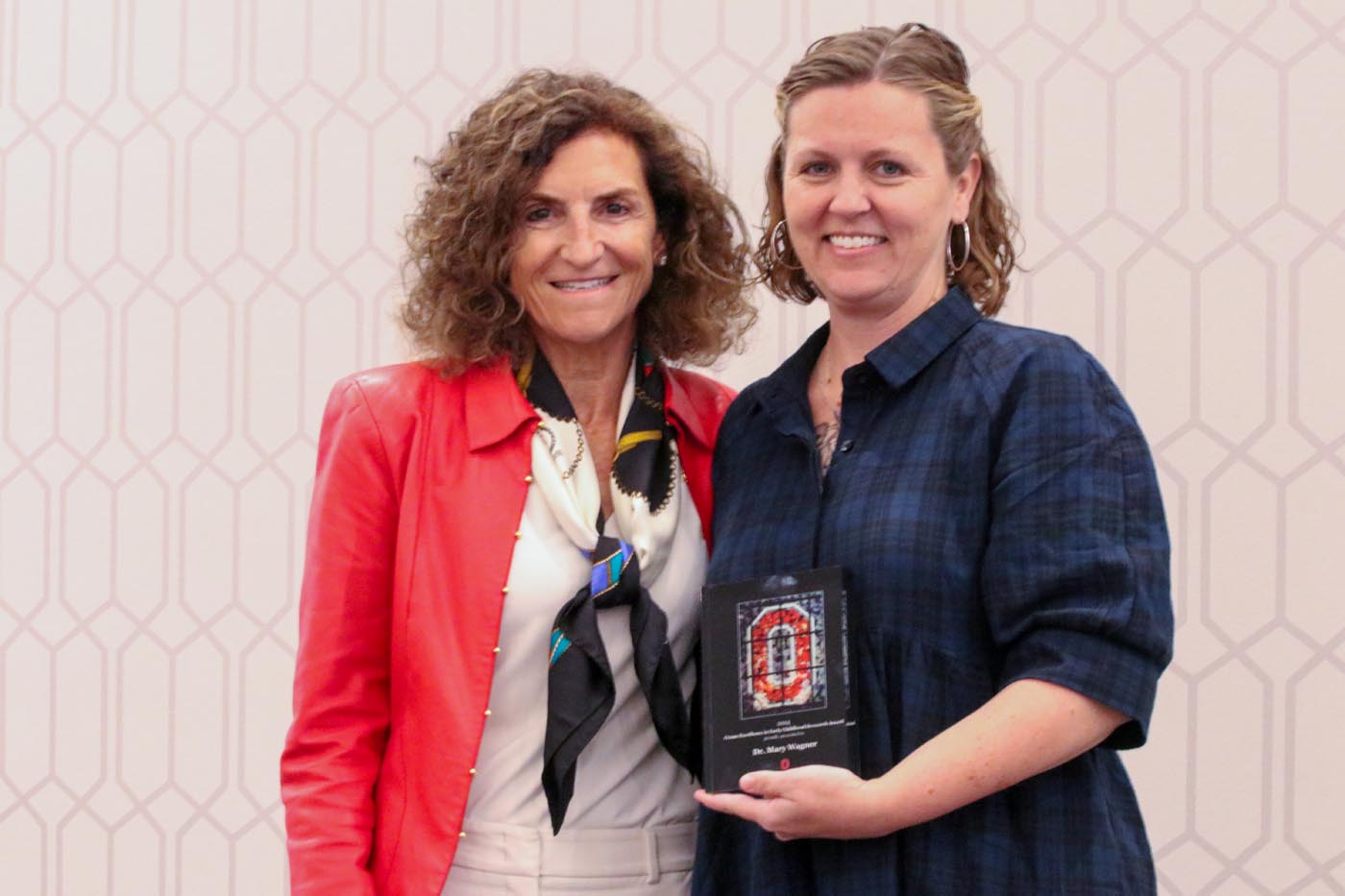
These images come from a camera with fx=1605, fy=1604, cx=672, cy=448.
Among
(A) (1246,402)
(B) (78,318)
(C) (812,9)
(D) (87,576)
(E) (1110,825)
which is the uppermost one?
(C) (812,9)

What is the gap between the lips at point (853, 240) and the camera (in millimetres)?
1605

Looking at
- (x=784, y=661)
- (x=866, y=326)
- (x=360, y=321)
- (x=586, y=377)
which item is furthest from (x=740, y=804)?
(x=360, y=321)

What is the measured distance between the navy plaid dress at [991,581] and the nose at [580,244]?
1.25 ft

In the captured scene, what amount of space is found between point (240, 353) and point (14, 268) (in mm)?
537

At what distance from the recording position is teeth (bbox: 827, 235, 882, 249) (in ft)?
5.27

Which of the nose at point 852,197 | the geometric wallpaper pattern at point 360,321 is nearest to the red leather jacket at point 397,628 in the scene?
the nose at point 852,197

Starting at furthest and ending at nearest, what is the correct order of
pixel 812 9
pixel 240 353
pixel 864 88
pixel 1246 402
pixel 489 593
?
pixel 240 353 < pixel 812 9 < pixel 1246 402 < pixel 489 593 < pixel 864 88

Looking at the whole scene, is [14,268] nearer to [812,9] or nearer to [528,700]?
[812,9]

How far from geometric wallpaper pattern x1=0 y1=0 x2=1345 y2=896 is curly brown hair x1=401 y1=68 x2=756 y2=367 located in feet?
1.74

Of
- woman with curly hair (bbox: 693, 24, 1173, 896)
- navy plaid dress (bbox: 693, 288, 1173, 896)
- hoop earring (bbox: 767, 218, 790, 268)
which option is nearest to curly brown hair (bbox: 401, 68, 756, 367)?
hoop earring (bbox: 767, 218, 790, 268)

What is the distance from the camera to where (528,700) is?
5.73 ft

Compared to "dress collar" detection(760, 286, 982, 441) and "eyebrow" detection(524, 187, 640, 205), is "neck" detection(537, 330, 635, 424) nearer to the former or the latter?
"eyebrow" detection(524, 187, 640, 205)

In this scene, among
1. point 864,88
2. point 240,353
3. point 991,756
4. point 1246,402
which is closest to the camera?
point 991,756

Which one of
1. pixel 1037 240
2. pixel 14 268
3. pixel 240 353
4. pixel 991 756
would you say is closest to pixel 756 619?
pixel 991 756
